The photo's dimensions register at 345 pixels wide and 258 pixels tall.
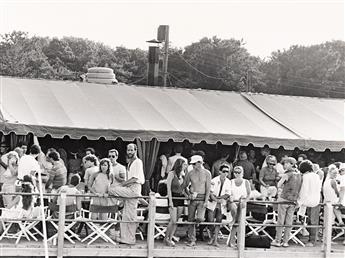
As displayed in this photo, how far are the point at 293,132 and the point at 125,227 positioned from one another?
534cm

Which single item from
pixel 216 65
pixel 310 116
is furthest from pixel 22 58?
pixel 310 116

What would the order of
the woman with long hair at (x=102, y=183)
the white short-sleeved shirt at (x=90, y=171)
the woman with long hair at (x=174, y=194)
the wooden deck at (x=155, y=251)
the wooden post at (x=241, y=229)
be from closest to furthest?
the wooden deck at (x=155, y=251) < the woman with long hair at (x=102, y=183) < the woman with long hair at (x=174, y=194) < the wooden post at (x=241, y=229) < the white short-sleeved shirt at (x=90, y=171)

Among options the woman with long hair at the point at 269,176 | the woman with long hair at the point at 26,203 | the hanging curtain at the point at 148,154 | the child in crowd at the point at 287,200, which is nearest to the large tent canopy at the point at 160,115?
the hanging curtain at the point at 148,154

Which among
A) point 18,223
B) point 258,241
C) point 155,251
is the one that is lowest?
point 155,251

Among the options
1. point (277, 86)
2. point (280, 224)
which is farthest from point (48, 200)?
point (277, 86)

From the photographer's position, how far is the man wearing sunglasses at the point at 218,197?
12039 mm

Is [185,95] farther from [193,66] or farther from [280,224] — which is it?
[193,66]

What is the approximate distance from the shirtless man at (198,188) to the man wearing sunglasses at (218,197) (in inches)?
9.6

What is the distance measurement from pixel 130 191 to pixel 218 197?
1634mm

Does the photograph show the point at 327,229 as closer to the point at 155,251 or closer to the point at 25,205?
the point at 155,251

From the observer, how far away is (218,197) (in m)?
12.1

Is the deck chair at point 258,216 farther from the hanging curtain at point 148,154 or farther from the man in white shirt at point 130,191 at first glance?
the hanging curtain at point 148,154

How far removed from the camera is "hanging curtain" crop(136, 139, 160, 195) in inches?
580

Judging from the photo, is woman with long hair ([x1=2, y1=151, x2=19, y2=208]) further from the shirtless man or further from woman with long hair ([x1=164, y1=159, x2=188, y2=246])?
the shirtless man
